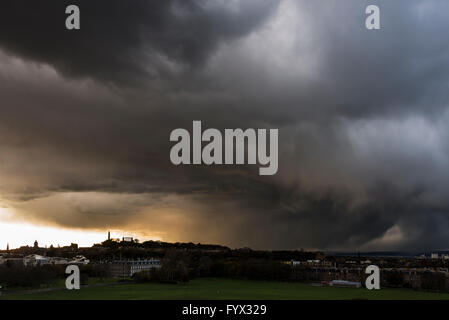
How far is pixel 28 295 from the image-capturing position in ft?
375

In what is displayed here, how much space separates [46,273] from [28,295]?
31.4m

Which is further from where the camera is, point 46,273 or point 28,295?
point 46,273
